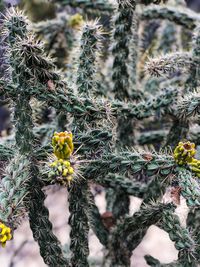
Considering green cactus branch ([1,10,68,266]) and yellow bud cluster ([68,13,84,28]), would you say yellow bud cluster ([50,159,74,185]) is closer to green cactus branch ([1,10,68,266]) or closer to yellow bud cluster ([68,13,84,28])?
green cactus branch ([1,10,68,266])

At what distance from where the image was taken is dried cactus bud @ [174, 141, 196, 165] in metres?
1.23

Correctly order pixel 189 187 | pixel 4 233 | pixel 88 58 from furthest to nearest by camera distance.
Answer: pixel 88 58 → pixel 189 187 → pixel 4 233

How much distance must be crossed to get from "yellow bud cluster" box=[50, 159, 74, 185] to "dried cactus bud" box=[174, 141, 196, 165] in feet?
0.97

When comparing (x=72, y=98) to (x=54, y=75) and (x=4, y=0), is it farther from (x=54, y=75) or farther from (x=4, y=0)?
(x=4, y=0)

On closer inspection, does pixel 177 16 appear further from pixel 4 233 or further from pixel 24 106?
pixel 4 233

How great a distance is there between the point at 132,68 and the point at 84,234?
2.55 feet

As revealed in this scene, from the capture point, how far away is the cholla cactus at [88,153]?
1.26 meters

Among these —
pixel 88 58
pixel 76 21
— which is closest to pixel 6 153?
pixel 88 58

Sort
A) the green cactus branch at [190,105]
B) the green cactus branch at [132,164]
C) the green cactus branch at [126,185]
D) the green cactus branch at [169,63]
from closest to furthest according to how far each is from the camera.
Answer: the green cactus branch at [132,164] < the green cactus branch at [190,105] < the green cactus branch at [169,63] < the green cactus branch at [126,185]

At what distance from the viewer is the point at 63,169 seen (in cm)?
117

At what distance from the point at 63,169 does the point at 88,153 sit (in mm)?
260

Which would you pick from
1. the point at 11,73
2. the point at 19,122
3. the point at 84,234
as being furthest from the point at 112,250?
the point at 11,73

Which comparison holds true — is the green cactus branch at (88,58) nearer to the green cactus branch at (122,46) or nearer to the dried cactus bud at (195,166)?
the green cactus branch at (122,46)

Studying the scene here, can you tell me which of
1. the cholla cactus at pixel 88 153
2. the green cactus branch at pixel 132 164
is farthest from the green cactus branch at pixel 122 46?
the green cactus branch at pixel 132 164
